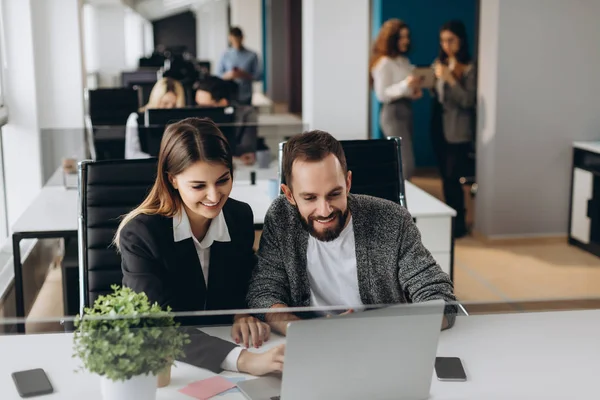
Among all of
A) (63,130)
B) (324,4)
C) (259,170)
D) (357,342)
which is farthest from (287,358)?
(324,4)

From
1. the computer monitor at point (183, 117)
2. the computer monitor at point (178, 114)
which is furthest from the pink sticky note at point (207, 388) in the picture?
the computer monitor at point (178, 114)

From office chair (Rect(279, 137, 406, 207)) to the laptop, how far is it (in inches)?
60.4

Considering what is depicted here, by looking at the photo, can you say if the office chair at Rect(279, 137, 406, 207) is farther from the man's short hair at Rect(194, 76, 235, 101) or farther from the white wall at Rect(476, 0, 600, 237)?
the white wall at Rect(476, 0, 600, 237)

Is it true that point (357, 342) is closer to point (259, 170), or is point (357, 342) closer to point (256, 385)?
point (256, 385)

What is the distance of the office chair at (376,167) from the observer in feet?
9.66

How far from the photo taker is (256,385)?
1516 millimetres

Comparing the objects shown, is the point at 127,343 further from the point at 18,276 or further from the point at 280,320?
the point at 18,276

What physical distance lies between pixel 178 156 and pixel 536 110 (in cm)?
391

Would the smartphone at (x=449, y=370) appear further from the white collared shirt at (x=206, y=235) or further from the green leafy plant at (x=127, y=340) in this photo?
the white collared shirt at (x=206, y=235)

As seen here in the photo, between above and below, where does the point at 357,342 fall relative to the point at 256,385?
above

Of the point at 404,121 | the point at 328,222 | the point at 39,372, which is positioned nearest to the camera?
the point at 39,372

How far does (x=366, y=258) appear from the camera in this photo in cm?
216

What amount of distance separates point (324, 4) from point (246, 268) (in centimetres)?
320

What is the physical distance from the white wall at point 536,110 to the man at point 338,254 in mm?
3488
